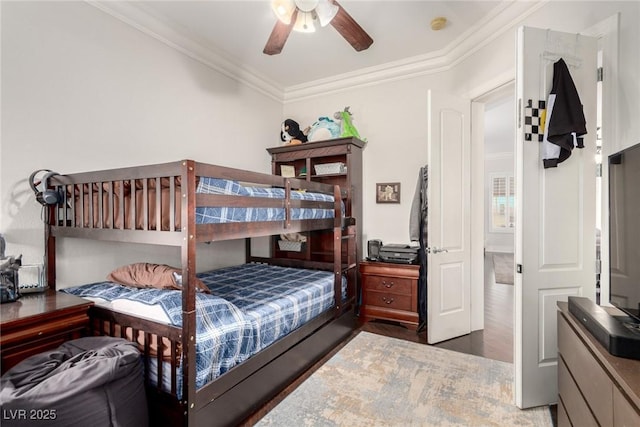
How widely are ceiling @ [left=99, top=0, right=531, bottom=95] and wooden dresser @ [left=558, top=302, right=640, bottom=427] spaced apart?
2.39 meters

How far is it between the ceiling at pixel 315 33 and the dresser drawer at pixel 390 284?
2388mm

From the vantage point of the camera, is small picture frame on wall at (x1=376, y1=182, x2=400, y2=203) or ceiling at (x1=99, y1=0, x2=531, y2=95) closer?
ceiling at (x1=99, y1=0, x2=531, y2=95)

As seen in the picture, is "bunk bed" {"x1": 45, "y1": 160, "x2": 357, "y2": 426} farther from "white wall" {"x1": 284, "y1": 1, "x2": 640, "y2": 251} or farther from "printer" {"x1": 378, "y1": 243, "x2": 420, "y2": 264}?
"white wall" {"x1": 284, "y1": 1, "x2": 640, "y2": 251}

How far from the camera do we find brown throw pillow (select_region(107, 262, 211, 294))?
1.92 metres

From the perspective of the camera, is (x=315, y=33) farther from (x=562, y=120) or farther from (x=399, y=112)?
(x=562, y=120)

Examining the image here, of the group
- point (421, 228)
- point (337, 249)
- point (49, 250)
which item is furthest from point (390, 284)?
point (49, 250)

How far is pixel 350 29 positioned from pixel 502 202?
8.01 m

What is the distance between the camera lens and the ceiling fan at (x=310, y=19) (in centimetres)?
175

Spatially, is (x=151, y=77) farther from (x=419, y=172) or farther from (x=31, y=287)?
(x=419, y=172)

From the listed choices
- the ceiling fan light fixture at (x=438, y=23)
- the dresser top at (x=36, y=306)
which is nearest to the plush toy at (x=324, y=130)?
the ceiling fan light fixture at (x=438, y=23)

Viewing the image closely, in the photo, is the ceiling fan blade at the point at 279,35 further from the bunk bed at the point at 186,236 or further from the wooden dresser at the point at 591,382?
the wooden dresser at the point at 591,382

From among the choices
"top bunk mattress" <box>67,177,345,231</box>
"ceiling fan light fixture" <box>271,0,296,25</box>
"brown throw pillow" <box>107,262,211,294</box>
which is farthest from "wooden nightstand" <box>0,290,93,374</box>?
"ceiling fan light fixture" <box>271,0,296,25</box>

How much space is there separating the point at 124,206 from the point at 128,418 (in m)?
1.03

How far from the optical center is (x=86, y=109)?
222cm
